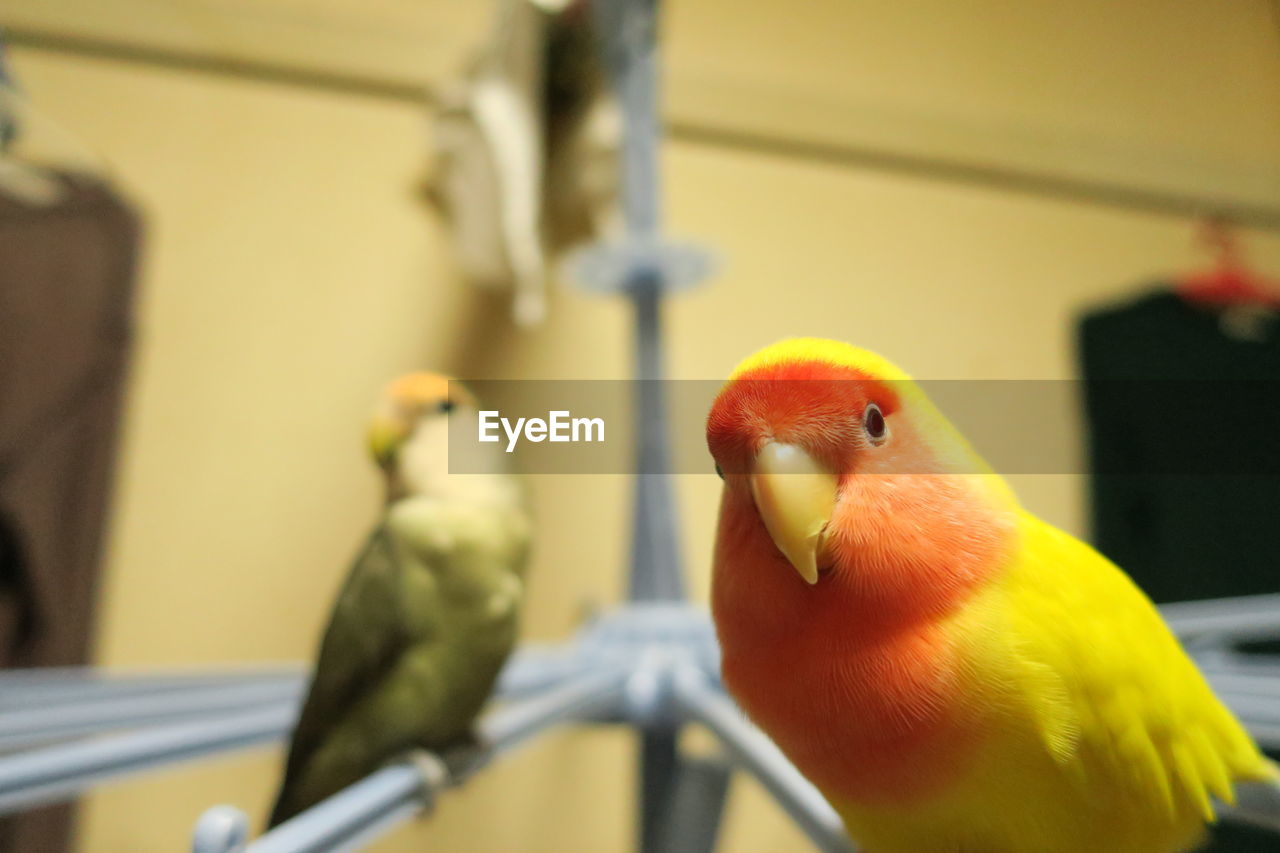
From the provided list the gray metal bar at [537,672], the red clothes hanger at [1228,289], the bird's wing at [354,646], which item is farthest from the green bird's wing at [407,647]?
the red clothes hanger at [1228,289]

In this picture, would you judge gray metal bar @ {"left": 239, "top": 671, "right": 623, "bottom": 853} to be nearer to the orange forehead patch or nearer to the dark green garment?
the orange forehead patch

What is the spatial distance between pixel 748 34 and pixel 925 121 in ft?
1.16

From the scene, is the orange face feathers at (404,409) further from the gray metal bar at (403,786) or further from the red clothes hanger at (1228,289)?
the red clothes hanger at (1228,289)

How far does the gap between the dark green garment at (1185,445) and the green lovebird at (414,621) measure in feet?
3.18

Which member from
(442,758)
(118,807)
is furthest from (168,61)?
(442,758)

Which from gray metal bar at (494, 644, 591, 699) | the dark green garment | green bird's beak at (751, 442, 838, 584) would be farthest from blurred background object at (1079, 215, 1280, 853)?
green bird's beak at (751, 442, 838, 584)

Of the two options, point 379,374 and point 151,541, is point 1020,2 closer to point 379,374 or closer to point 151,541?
point 379,374

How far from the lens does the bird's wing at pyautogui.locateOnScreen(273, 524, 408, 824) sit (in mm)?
427

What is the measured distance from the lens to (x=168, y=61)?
108 centimetres

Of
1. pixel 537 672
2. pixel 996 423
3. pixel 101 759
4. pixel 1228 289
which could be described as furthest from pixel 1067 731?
pixel 1228 289

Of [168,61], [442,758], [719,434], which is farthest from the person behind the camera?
[168,61]

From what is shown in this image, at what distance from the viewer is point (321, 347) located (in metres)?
1.08

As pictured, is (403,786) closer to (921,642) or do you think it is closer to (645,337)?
(921,642)

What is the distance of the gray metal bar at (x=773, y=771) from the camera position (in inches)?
12.6
